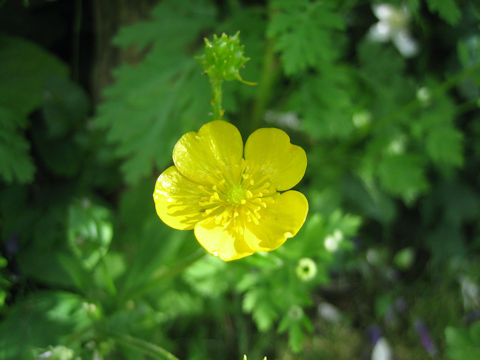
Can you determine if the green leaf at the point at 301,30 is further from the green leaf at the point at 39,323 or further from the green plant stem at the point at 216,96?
the green leaf at the point at 39,323

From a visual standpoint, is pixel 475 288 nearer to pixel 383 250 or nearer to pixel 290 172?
pixel 383 250

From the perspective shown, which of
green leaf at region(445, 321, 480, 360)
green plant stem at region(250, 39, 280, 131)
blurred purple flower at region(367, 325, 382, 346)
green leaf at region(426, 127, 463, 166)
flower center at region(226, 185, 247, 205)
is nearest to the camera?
flower center at region(226, 185, 247, 205)

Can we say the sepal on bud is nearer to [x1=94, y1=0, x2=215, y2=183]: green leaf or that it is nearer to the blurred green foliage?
the blurred green foliage

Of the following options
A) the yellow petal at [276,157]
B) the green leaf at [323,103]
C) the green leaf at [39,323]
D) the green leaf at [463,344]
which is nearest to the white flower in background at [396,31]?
the green leaf at [323,103]

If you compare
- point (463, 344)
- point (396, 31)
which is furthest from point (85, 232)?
point (396, 31)

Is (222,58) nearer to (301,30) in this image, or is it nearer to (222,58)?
(222,58)

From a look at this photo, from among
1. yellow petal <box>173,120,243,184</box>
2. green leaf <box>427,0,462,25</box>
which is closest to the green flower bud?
yellow petal <box>173,120,243,184</box>
